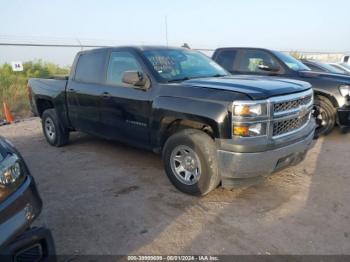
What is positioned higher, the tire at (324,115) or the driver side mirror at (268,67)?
the driver side mirror at (268,67)

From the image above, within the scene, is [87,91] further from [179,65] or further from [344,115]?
[344,115]

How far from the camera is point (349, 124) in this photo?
6.70m

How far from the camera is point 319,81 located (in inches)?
270

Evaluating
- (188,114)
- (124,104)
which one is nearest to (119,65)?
(124,104)

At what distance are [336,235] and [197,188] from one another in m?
1.52

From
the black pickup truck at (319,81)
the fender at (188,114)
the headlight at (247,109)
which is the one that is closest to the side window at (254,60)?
the black pickup truck at (319,81)

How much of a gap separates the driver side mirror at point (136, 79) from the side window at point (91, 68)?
955 mm

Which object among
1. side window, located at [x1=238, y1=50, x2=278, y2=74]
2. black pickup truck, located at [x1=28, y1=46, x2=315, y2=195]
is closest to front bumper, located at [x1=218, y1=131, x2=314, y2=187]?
black pickup truck, located at [x1=28, y1=46, x2=315, y2=195]

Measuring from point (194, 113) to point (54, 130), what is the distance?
3728 mm

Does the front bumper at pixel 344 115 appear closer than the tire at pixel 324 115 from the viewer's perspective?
Yes

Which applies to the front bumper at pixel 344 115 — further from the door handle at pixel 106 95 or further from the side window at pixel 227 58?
the door handle at pixel 106 95

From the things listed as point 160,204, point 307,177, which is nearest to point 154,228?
point 160,204

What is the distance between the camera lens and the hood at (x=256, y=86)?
3.70 meters

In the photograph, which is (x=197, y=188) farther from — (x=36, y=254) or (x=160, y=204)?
(x=36, y=254)
